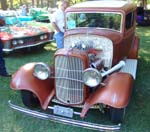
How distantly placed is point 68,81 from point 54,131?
30.2 inches

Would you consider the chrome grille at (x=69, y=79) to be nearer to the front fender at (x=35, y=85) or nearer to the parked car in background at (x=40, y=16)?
the front fender at (x=35, y=85)

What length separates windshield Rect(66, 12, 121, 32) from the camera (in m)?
5.22

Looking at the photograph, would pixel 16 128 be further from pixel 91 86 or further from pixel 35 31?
pixel 35 31

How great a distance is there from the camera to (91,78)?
3.90m

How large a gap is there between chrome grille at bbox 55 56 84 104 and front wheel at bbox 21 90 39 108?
58 cm

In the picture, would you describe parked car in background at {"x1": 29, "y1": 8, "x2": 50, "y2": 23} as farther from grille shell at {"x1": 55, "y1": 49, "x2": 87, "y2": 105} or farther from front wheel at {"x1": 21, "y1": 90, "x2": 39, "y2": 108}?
grille shell at {"x1": 55, "y1": 49, "x2": 87, "y2": 105}

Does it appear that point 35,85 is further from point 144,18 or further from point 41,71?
point 144,18

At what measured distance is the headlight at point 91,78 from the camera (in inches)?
151

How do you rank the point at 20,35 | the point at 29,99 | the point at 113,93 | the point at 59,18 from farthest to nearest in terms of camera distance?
1. the point at 20,35
2. the point at 59,18
3. the point at 29,99
4. the point at 113,93

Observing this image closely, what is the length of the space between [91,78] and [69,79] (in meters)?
0.36

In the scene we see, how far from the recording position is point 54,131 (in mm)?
4027

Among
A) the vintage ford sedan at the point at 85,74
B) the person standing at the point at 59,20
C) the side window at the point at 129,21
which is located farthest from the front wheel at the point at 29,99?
the person standing at the point at 59,20

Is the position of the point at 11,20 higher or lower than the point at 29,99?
higher

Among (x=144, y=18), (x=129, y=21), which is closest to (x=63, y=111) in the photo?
(x=129, y=21)
